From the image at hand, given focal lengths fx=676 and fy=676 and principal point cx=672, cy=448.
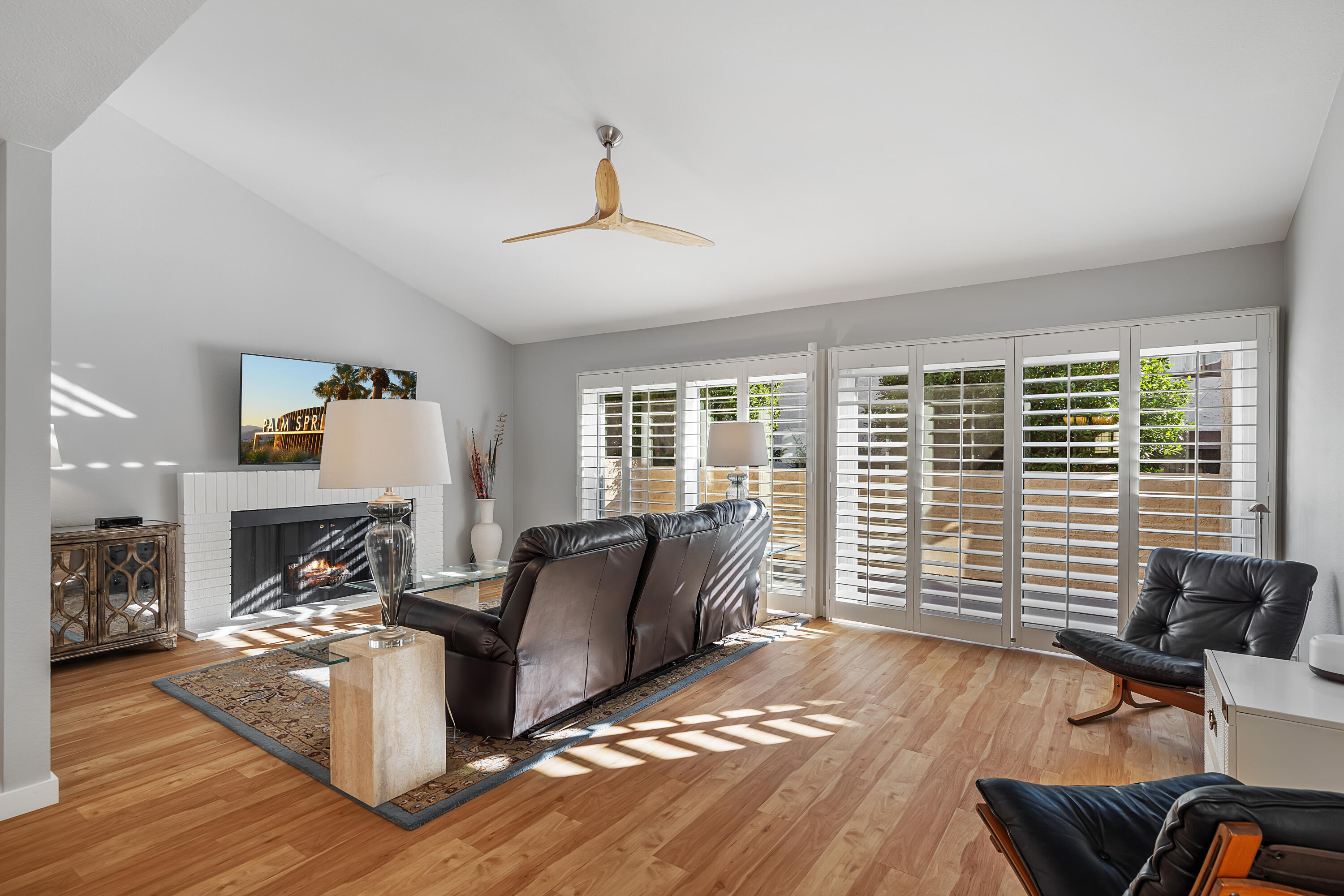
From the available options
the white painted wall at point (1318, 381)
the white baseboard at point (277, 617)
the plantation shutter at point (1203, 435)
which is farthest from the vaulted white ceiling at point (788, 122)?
the white baseboard at point (277, 617)

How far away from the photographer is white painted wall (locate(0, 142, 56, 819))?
240cm

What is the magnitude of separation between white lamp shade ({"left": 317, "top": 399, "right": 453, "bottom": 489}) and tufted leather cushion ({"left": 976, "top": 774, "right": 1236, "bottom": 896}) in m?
1.98

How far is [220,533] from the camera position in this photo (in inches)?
197

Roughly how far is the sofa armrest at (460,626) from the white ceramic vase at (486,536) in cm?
364

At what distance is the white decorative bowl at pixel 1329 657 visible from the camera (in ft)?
6.39

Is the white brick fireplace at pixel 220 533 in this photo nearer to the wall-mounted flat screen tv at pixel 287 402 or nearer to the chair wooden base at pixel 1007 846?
the wall-mounted flat screen tv at pixel 287 402

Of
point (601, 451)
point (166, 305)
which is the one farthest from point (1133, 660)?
point (166, 305)

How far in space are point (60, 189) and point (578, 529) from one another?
14.0ft

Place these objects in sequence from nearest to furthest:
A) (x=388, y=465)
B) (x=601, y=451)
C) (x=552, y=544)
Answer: (x=388, y=465), (x=552, y=544), (x=601, y=451)

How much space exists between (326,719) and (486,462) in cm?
407

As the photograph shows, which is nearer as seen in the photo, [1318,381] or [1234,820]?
[1234,820]

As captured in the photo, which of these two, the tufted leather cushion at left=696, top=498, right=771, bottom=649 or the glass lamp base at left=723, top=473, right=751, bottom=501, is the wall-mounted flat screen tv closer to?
the glass lamp base at left=723, top=473, right=751, bottom=501

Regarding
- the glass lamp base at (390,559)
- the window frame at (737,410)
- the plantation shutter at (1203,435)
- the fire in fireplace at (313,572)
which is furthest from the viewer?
the fire in fireplace at (313,572)

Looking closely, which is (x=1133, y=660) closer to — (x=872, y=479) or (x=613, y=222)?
(x=872, y=479)
